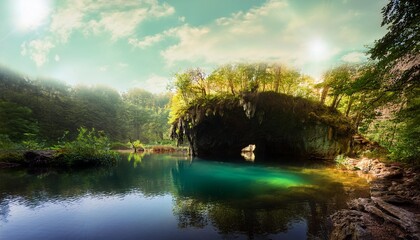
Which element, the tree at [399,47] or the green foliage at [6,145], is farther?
the green foliage at [6,145]

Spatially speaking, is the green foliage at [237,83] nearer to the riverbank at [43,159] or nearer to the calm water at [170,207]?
the riverbank at [43,159]

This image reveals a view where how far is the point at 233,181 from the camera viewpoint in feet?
52.7

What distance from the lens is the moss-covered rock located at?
2741cm

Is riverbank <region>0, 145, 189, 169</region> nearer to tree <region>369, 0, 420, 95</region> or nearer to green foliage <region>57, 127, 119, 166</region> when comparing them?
green foliage <region>57, 127, 119, 166</region>

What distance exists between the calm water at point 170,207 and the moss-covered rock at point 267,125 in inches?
487

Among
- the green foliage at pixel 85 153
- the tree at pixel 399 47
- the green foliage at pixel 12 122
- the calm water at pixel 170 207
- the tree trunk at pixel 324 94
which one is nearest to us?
the calm water at pixel 170 207

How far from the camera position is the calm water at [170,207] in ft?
25.7

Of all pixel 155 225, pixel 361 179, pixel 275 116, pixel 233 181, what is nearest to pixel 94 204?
pixel 155 225

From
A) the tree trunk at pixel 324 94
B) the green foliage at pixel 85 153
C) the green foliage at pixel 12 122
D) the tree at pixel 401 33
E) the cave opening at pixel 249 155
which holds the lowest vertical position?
the cave opening at pixel 249 155

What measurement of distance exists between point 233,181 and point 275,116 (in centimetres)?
1569

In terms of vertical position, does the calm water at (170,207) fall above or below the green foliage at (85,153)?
below

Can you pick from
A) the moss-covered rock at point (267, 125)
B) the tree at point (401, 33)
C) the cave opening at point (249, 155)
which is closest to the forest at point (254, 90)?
the tree at point (401, 33)

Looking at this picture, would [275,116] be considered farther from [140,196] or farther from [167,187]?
[140,196]

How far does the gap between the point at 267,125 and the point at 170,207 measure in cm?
2323
